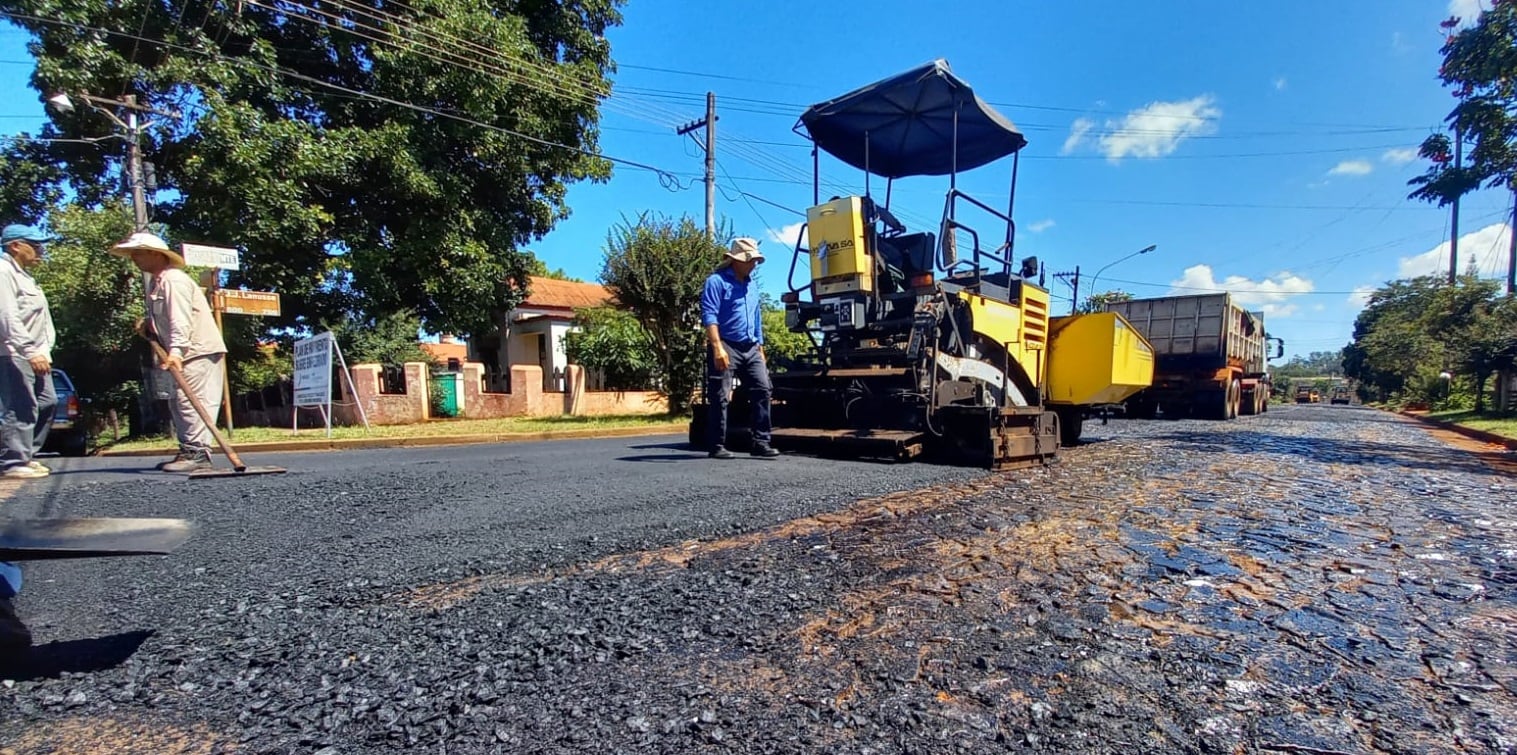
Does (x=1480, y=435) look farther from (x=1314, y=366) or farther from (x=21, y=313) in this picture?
(x=1314, y=366)

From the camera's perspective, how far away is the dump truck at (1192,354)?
14.6 metres

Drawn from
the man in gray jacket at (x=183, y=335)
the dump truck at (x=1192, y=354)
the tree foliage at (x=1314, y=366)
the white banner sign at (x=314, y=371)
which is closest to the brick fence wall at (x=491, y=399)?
the white banner sign at (x=314, y=371)

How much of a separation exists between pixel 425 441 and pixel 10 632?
26.0 feet

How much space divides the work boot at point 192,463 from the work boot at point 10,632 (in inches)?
138

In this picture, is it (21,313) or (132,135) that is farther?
(132,135)

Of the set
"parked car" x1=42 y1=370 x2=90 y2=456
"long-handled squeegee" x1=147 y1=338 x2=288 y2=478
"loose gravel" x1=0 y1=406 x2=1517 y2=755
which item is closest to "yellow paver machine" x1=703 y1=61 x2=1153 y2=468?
"loose gravel" x1=0 y1=406 x2=1517 y2=755

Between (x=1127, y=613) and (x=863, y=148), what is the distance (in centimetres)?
619

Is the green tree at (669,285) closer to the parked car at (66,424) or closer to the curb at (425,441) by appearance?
Result: the curb at (425,441)

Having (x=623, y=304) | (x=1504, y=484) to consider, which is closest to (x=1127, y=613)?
(x=1504, y=484)

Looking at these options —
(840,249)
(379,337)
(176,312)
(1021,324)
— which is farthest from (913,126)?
(379,337)

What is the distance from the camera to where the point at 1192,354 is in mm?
15039

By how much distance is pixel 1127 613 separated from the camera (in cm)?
207

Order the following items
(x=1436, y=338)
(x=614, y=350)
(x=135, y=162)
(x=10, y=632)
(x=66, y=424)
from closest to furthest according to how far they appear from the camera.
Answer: (x=10, y=632) < (x=66, y=424) < (x=135, y=162) < (x=614, y=350) < (x=1436, y=338)

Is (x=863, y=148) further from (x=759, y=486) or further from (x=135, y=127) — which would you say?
(x=135, y=127)
